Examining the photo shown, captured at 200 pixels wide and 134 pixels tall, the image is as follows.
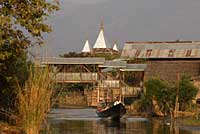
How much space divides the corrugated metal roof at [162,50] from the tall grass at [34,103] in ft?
114

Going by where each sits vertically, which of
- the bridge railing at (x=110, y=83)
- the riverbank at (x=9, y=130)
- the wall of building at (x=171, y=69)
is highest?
the wall of building at (x=171, y=69)

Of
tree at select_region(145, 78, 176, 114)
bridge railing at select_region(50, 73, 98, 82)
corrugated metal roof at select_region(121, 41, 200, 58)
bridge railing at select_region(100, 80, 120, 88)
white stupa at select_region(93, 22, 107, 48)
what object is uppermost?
white stupa at select_region(93, 22, 107, 48)

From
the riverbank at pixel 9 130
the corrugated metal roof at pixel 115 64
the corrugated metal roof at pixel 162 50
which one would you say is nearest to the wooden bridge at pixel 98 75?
the corrugated metal roof at pixel 115 64

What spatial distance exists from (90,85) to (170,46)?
32.3 ft

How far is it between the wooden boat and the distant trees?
8.59 ft

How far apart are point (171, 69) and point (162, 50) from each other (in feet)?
11.4

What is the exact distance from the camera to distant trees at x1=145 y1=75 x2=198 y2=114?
37.2 meters

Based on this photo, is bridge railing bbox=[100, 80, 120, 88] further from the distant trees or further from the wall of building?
the distant trees

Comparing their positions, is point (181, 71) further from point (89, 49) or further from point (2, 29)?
point (89, 49)

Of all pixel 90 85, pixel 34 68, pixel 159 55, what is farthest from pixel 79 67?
pixel 34 68

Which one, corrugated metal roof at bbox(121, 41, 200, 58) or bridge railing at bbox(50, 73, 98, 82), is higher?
corrugated metal roof at bbox(121, 41, 200, 58)

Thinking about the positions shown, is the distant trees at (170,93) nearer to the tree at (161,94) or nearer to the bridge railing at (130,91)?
the tree at (161,94)

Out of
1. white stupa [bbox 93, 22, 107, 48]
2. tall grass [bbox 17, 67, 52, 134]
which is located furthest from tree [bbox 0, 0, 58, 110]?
white stupa [bbox 93, 22, 107, 48]

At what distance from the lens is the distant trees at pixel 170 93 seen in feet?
122
